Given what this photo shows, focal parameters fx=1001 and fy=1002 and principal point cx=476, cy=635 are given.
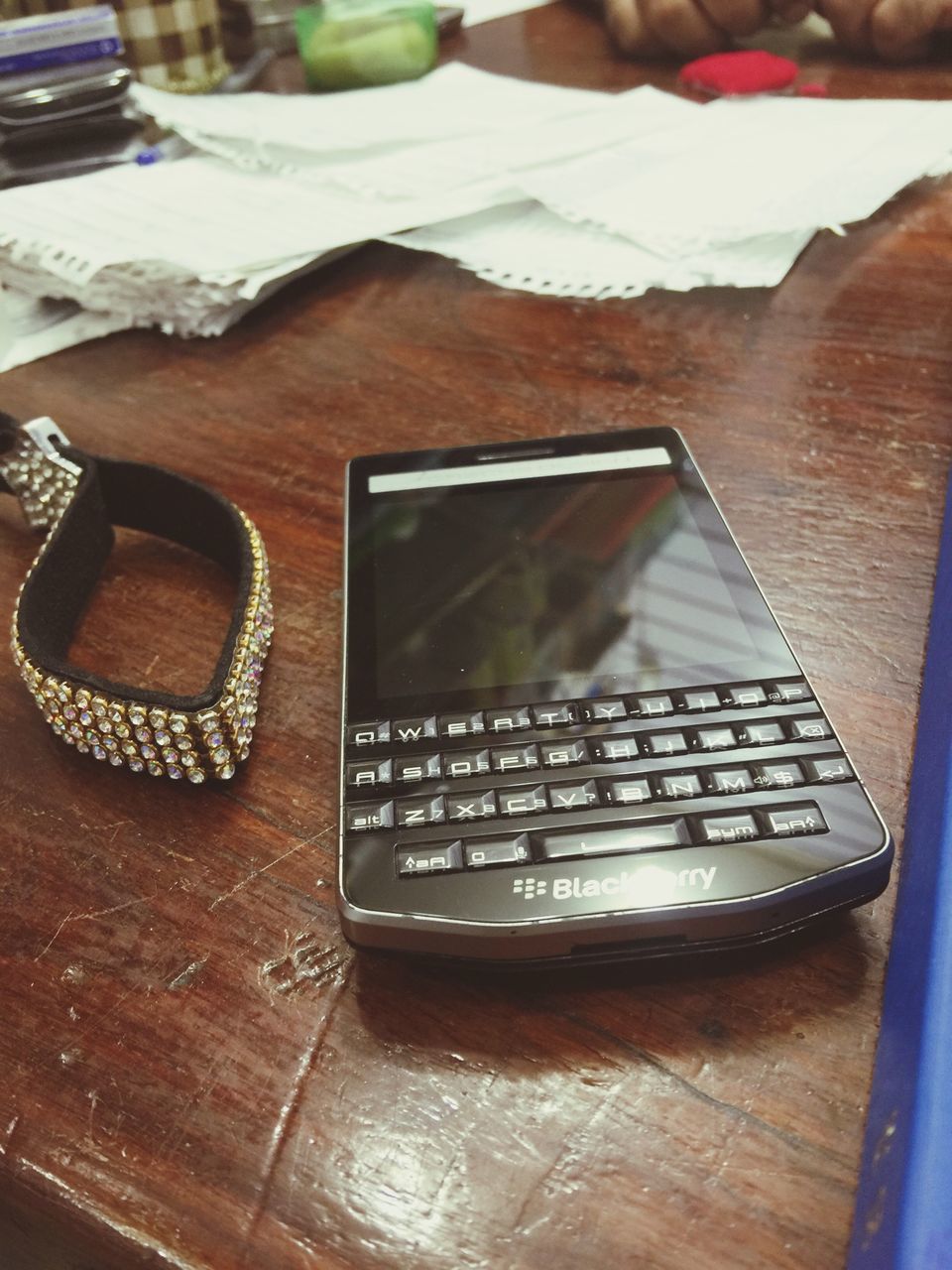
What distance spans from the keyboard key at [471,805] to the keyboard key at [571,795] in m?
0.01

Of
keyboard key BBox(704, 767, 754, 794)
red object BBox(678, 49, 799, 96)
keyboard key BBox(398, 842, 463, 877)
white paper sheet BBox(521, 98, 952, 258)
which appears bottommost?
keyboard key BBox(704, 767, 754, 794)

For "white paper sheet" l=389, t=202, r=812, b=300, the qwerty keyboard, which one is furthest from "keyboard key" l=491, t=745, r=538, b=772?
"white paper sheet" l=389, t=202, r=812, b=300

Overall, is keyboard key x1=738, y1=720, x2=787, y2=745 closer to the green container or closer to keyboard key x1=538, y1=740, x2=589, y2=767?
keyboard key x1=538, y1=740, x2=589, y2=767

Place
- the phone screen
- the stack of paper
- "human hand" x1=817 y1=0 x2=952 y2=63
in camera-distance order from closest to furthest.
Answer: the phone screen
the stack of paper
"human hand" x1=817 y1=0 x2=952 y2=63

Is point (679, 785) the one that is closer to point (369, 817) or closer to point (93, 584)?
point (369, 817)

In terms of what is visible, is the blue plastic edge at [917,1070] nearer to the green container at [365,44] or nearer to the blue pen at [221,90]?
the blue pen at [221,90]

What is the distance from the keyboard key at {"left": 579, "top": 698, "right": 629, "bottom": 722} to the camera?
10.1 inches

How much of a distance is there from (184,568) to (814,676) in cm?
21

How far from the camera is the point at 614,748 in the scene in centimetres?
25

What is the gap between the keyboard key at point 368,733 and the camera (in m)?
0.26

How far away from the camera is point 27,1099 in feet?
0.68

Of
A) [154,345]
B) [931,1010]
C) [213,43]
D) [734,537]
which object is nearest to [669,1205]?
[931,1010]

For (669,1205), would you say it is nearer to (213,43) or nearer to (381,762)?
(381,762)

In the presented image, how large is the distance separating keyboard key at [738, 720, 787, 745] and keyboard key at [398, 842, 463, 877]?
8cm
